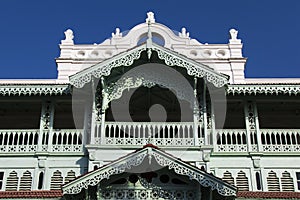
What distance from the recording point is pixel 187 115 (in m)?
21.9

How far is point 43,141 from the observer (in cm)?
2084

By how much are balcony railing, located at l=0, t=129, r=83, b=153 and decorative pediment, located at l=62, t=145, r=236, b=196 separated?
10.9ft

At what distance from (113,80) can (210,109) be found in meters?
4.01

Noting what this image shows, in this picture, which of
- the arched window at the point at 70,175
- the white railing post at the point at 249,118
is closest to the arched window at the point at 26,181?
the arched window at the point at 70,175

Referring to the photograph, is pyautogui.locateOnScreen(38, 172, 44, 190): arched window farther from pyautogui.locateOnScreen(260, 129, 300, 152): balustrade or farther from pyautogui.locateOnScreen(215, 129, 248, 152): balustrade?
pyautogui.locateOnScreen(260, 129, 300, 152): balustrade

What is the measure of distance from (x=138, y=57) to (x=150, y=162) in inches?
188

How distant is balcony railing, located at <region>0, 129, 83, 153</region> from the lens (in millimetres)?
20516

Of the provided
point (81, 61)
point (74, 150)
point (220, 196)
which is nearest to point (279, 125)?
point (220, 196)

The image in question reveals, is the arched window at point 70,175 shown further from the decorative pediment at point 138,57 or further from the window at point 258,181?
the window at point 258,181

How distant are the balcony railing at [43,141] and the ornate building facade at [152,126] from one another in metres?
0.04

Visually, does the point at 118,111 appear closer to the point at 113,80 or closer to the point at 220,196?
the point at 113,80

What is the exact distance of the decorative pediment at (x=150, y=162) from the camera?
56.1 feet

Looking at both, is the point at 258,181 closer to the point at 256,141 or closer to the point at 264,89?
the point at 256,141

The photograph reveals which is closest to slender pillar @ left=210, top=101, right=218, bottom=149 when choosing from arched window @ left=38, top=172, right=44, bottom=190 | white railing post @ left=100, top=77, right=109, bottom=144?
white railing post @ left=100, top=77, right=109, bottom=144
